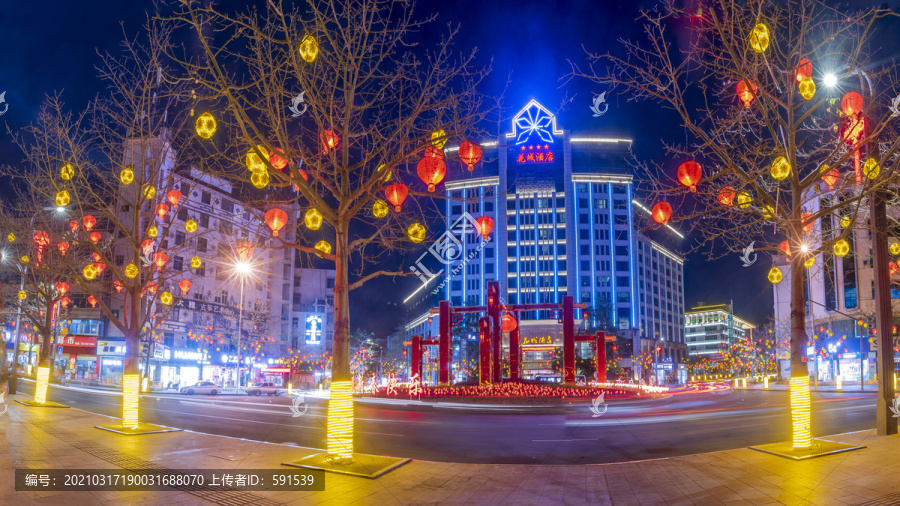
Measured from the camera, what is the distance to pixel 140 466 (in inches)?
382

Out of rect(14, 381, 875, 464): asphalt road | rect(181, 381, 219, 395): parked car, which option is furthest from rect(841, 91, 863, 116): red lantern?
rect(181, 381, 219, 395): parked car

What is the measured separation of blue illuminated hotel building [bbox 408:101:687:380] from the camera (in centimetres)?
9675

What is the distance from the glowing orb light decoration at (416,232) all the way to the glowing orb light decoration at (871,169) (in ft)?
29.2

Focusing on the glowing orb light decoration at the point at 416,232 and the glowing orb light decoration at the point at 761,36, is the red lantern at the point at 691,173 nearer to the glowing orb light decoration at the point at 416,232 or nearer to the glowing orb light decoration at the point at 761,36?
the glowing orb light decoration at the point at 761,36

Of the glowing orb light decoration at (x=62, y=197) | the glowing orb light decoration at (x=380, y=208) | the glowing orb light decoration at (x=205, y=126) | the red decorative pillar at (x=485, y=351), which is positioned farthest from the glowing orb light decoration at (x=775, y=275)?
the red decorative pillar at (x=485, y=351)

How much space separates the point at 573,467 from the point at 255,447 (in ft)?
22.1

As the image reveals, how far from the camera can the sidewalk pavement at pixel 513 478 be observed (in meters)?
7.76

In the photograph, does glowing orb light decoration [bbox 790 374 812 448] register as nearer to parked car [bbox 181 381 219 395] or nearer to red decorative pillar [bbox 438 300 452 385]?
red decorative pillar [bbox 438 300 452 385]

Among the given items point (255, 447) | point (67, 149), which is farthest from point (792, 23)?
point (67, 149)

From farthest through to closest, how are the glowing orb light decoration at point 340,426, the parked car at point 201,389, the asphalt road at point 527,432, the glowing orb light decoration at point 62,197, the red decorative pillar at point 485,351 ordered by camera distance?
the parked car at point 201,389 → the red decorative pillar at point 485,351 → the glowing orb light decoration at point 62,197 → the asphalt road at point 527,432 → the glowing orb light decoration at point 340,426

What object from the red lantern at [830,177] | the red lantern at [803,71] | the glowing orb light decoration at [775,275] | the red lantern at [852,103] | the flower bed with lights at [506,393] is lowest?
the flower bed with lights at [506,393]

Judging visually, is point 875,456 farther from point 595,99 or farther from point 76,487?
point 76,487

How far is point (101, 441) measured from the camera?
12570 mm

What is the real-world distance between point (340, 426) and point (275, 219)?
14.4ft
